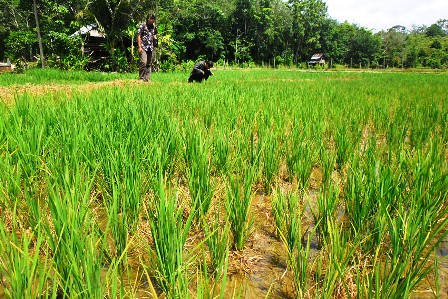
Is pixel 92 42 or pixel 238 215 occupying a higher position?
pixel 92 42

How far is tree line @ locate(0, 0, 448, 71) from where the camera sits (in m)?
14.7

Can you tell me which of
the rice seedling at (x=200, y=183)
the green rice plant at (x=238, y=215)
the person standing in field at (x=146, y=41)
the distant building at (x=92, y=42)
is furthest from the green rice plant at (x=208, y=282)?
the distant building at (x=92, y=42)

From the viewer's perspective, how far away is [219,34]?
34.7 metres

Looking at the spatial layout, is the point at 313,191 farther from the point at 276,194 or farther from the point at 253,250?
the point at 253,250

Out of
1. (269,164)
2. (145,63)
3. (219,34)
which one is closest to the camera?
(269,164)

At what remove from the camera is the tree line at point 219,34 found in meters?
14.7

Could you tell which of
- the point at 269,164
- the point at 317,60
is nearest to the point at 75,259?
the point at 269,164

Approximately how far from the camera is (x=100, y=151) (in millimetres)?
1713

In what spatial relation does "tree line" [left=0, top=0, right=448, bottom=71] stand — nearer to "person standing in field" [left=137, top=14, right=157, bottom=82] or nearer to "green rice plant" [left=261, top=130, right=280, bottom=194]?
"person standing in field" [left=137, top=14, right=157, bottom=82]

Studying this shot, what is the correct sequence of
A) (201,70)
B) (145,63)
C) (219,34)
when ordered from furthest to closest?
(219,34), (201,70), (145,63)

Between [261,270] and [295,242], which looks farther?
[261,270]

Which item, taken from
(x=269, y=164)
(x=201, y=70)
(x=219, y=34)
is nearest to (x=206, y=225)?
(x=269, y=164)

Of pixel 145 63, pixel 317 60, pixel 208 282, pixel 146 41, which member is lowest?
pixel 208 282

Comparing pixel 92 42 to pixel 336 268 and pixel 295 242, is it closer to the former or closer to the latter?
pixel 295 242
